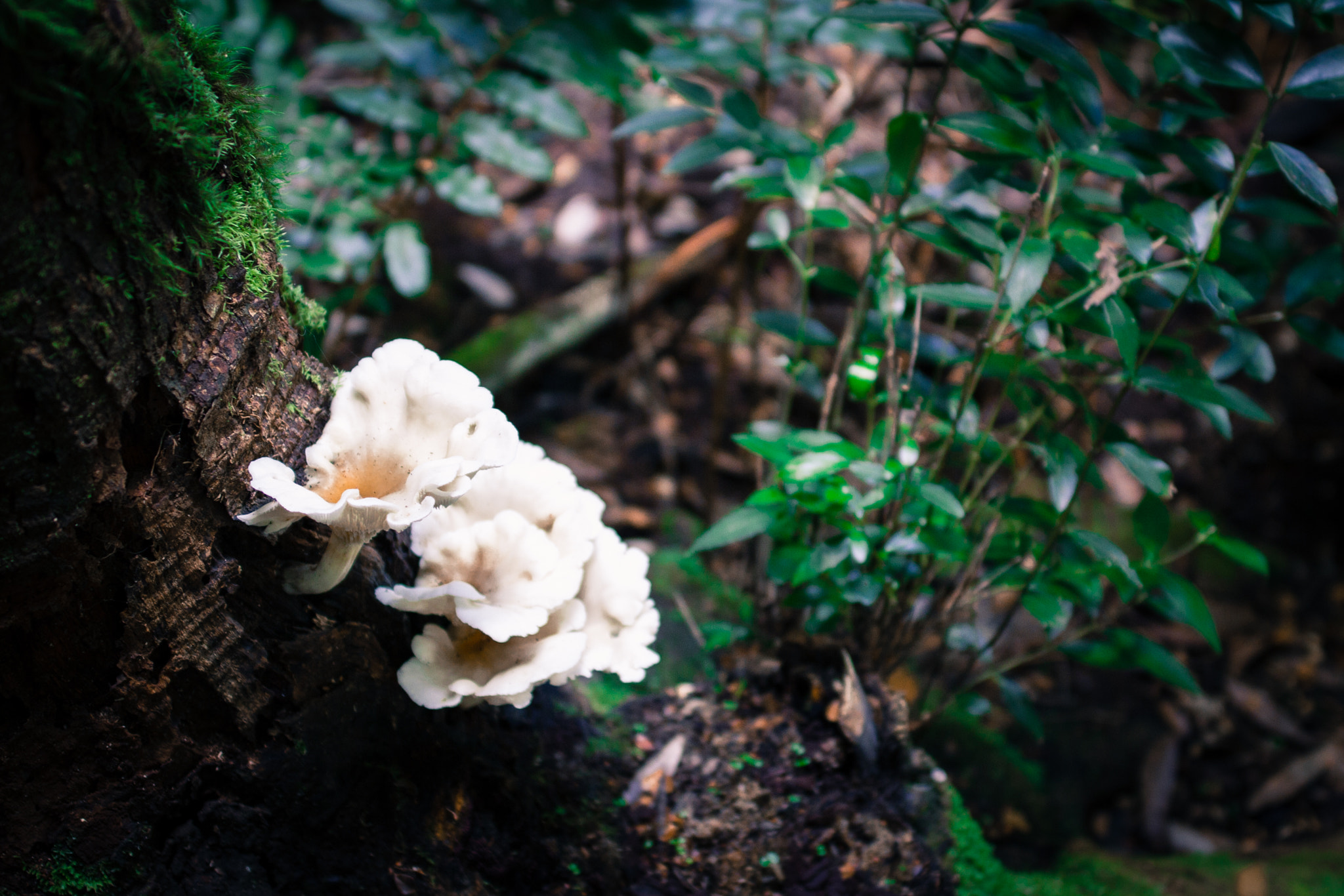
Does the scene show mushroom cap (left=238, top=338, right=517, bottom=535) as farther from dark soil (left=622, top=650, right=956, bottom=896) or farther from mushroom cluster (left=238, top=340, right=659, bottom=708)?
dark soil (left=622, top=650, right=956, bottom=896)

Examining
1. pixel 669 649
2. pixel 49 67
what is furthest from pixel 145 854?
pixel 669 649

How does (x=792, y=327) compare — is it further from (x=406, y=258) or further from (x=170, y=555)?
(x=170, y=555)

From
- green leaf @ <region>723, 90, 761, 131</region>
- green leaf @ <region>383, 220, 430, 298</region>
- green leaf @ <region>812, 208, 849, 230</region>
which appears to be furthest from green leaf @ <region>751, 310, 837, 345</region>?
green leaf @ <region>383, 220, 430, 298</region>

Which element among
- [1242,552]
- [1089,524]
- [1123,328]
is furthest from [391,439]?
[1089,524]

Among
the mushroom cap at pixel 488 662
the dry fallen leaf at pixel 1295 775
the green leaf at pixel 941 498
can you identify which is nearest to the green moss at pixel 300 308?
the mushroom cap at pixel 488 662

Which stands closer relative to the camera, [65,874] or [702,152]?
[65,874]
